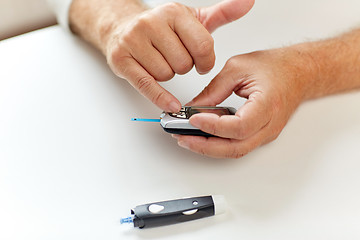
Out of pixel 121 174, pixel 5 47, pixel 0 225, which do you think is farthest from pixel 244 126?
pixel 5 47

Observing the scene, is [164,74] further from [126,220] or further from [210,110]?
[126,220]

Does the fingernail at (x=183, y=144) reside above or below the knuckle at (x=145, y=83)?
below

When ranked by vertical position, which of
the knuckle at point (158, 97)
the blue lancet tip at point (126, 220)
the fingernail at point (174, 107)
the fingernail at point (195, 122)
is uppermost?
the knuckle at point (158, 97)

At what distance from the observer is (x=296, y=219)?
627 millimetres

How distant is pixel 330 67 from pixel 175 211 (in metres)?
0.46

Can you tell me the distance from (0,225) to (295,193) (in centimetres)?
45

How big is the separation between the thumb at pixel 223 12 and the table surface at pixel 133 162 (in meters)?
0.11

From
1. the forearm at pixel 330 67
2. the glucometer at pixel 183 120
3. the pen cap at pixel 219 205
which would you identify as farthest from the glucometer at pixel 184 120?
the forearm at pixel 330 67

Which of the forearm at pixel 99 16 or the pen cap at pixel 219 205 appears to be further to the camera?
the forearm at pixel 99 16

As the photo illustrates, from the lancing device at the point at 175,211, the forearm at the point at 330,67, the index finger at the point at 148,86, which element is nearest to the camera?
the lancing device at the point at 175,211

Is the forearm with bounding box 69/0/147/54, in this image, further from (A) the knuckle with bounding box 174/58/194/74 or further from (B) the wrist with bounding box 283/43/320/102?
(B) the wrist with bounding box 283/43/320/102

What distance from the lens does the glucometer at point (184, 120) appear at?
681mm

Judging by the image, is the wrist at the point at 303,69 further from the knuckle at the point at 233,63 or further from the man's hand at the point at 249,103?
the knuckle at the point at 233,63

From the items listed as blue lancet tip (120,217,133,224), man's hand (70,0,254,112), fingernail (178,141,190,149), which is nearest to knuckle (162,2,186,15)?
man's hand (70,0,254,112)
